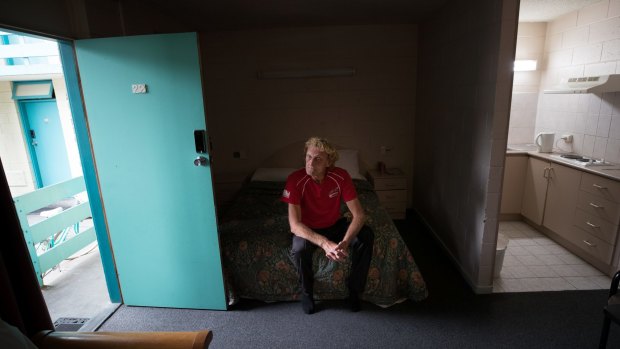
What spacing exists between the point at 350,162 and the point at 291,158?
75 centimetres

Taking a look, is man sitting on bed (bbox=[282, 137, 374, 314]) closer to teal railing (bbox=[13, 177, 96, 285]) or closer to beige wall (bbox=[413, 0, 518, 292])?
Answer: beige wall (bbox=[413, 0, 518, 292])

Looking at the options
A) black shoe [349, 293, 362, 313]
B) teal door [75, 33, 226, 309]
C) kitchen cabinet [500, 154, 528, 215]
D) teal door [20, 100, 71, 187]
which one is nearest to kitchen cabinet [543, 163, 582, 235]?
kitchen cabinet [500, 154, 528, 215]

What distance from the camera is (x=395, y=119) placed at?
12.9 ft

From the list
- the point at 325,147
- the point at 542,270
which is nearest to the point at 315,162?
the point at 325,147

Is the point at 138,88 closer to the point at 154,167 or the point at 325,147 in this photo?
the point at 154,167

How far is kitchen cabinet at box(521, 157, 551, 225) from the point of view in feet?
10.4

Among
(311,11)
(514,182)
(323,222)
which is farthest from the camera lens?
(514,182)

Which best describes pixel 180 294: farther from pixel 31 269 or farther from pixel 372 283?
pixel 372 283

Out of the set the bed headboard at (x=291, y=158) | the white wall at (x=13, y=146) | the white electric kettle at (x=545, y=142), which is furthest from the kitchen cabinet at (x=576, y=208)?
the white wall at (x=13, y=146)

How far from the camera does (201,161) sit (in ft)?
6.55

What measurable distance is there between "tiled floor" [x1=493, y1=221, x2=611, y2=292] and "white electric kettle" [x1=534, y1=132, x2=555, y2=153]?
888 millimetres

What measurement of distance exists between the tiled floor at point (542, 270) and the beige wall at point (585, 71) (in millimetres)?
930

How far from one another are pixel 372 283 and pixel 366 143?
2095mm

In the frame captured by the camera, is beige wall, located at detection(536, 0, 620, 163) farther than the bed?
Yes
